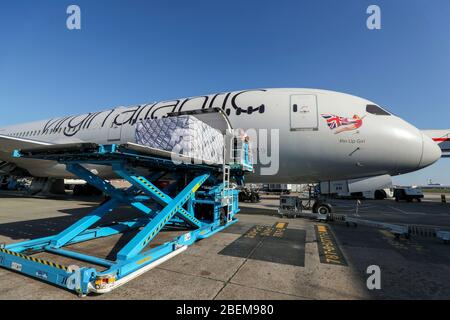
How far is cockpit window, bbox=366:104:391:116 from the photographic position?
9.61 meters

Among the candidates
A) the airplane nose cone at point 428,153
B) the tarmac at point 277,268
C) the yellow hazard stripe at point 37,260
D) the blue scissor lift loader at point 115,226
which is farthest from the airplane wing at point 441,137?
the yellow hazard stripe at point 37,260

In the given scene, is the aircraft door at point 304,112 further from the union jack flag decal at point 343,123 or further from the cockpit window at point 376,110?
the cockpit window at point 376,110

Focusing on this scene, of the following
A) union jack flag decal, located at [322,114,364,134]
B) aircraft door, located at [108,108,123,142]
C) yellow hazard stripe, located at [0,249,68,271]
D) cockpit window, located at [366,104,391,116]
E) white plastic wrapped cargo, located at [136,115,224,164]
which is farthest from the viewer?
aircraft door, located at [108,108,123,142]

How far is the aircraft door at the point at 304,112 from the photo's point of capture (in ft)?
31.9

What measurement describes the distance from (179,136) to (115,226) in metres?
3.13

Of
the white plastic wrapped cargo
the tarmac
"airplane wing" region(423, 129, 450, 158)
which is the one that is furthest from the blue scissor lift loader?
"airplane wing" region(423, 129, 450, 158)

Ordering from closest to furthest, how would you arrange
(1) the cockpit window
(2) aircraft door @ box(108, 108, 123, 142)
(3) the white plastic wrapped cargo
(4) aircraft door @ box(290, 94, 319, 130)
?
(3) the white plastic wrapped cargo < (1) the cockpit window < (4) aircraft door @ box(290, 94, 319, 130) < (2) aircraft door @ box(108, 108, 123, 142)

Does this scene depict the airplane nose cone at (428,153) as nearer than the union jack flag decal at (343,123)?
Yes

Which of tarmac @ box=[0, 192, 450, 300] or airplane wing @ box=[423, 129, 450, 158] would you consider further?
airplane wing @ box=[423, 129, 450, 158]

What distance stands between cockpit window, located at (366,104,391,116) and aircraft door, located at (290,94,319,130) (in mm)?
2138

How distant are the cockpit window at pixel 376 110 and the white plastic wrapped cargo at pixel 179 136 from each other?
22.7 feet

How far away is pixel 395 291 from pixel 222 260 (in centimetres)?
282

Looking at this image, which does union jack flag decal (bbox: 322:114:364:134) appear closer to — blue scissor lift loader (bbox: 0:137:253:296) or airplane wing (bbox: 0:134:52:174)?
blue scissor lift loader (bbox: 0:137:253:296)
